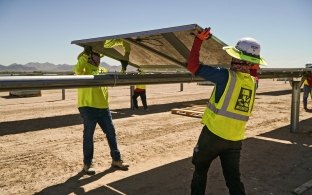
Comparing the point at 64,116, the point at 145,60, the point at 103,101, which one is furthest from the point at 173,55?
the point at 64,116

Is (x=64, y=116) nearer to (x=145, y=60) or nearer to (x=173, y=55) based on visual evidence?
(x=145, y=60)

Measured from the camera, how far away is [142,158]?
640 cm

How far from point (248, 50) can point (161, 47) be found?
2464 millimetres

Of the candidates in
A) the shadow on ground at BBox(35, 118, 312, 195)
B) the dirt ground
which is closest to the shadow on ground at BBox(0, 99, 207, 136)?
the dirt ground

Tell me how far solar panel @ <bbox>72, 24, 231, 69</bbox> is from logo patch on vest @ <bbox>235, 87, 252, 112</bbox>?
45.7 inches

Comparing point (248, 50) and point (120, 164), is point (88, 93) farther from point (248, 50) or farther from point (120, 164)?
point (248, 50)

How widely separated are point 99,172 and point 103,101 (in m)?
1.29

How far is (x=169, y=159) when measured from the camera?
6340 millimetres

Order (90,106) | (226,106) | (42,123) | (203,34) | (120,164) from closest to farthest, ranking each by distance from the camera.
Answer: (226,106) < (203,34) < (90,106) < (120,164) < (42,123)

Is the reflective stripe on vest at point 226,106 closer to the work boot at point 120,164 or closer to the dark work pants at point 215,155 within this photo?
the dark work pants at point 215,155

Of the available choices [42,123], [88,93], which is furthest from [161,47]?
[42,123]

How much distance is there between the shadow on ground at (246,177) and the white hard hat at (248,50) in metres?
2.19

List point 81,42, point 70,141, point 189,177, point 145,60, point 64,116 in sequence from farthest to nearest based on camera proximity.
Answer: point 64,116
point 70,141
point 145,60
point 81,42
point 189,177

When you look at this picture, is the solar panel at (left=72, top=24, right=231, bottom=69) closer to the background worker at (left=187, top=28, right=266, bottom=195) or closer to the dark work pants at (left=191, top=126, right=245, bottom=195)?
the background worker at (left=187, top=28, right=266, bottom=195)
